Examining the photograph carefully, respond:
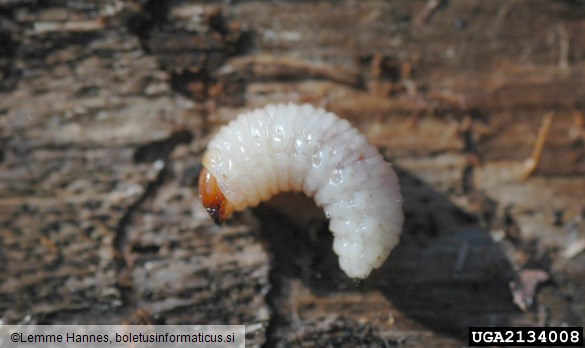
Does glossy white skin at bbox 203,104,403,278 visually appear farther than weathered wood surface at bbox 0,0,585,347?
No

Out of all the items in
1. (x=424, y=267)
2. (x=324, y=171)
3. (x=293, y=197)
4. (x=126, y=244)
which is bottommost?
(x=424, y=267)

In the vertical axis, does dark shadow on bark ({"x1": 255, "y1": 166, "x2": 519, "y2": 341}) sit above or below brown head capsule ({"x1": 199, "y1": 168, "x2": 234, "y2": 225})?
below

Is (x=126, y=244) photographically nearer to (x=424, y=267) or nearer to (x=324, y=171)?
(x=324, y=171)

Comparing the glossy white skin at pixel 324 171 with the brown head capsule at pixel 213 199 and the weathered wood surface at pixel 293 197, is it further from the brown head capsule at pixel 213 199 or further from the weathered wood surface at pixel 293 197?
the weathered wood surface at pixel 293 197

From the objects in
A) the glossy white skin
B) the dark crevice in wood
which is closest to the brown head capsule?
the glossy white skin

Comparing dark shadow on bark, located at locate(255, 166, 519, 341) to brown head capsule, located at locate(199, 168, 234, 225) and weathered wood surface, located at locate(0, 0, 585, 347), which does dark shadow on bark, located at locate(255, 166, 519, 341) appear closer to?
weathered wood surface, located at locate(0, 0, 585, 347)

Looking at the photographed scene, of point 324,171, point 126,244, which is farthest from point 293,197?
point 126,244
